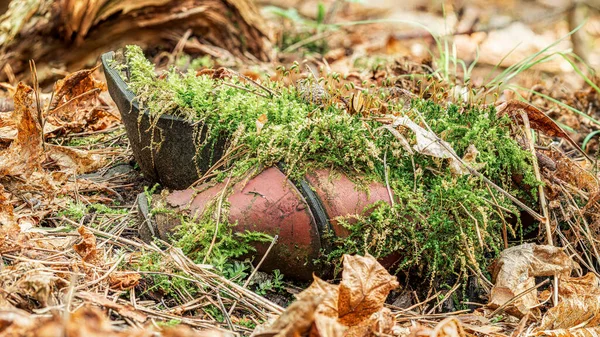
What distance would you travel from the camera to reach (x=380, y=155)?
197cm

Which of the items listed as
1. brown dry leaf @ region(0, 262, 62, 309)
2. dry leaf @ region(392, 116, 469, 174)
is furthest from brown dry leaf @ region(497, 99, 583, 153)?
brown dry leaf @ region(0, 262, 62, 309)

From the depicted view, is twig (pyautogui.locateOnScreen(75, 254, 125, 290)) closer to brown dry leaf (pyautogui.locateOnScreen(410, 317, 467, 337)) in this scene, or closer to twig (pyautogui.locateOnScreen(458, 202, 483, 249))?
brown dry leaf (pyautogui.locateOnScreen(410, 317, 467, 337))

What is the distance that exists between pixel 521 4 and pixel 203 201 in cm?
712

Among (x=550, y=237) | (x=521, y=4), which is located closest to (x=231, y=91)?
(x=550, y=237)

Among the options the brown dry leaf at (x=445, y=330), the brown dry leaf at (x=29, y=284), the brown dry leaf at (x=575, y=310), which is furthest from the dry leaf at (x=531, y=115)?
the brown dry leaf at (x=29, y=284)

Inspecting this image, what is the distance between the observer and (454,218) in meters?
1.89

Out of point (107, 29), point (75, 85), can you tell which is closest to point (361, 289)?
point (75, 85)

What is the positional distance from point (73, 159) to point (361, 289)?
1485 mm

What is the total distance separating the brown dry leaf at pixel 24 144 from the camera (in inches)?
83.5

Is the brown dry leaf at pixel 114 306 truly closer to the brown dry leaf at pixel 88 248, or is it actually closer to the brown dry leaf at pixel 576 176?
the brown dry leaf at pixel 88 248

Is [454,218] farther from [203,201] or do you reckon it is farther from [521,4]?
[521,4]

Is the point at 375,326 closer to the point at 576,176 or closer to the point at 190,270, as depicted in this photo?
the point at 190,270

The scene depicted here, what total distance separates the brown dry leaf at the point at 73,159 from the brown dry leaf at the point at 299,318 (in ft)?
5.00

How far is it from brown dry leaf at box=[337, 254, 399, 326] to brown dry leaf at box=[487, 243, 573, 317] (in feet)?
1.56
